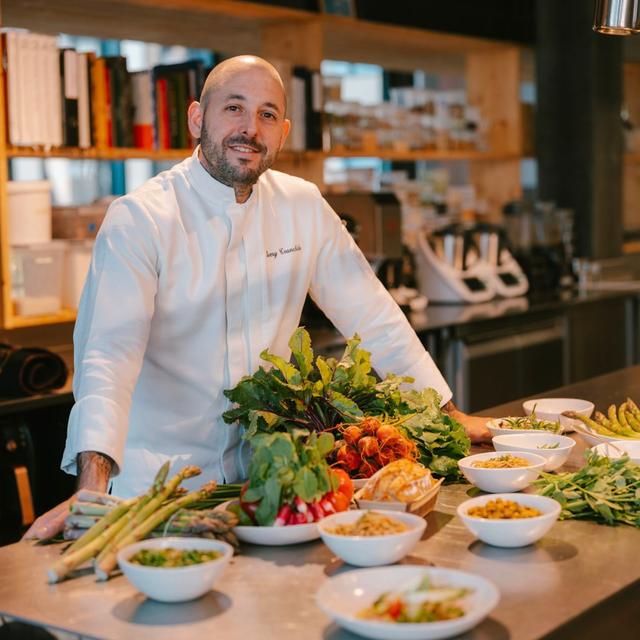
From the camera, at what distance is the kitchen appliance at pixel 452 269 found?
598cm

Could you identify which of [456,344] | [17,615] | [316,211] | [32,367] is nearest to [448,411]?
[316,211]

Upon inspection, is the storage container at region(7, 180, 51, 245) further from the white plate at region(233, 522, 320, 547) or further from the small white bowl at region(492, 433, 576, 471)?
the white plate at region(233, 522, 320, 547)

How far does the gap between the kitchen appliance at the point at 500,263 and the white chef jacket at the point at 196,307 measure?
3.39 meters

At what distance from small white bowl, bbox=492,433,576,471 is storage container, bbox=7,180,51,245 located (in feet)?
7.94

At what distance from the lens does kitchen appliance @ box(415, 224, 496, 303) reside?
5.98 m

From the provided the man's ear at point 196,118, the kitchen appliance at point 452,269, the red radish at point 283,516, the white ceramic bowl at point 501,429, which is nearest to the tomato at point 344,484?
the red radish at point 283,516

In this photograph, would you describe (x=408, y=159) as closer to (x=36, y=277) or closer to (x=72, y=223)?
(x=72, y=223)

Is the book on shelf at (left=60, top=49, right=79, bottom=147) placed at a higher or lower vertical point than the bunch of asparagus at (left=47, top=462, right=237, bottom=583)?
higher

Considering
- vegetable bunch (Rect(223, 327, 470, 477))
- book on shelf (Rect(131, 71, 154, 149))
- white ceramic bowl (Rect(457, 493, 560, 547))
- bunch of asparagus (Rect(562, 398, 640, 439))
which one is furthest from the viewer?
book on shelf (Rect(131, 71, 154, 149))

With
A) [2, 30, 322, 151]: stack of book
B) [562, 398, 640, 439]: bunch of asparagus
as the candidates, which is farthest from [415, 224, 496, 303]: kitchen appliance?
[562, 398, 640, 439]: bunch of asparagus

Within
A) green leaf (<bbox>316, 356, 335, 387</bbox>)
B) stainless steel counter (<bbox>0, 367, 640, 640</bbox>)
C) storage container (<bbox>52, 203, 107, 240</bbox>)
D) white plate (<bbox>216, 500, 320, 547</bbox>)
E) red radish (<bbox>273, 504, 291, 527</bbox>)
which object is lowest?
stainless steel counter (<bbox>0, 367, 640, 640</bbox>)

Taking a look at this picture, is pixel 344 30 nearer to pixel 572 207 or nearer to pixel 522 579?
pixel 572 207

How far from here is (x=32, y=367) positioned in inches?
150

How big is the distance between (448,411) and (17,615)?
1.37 m
